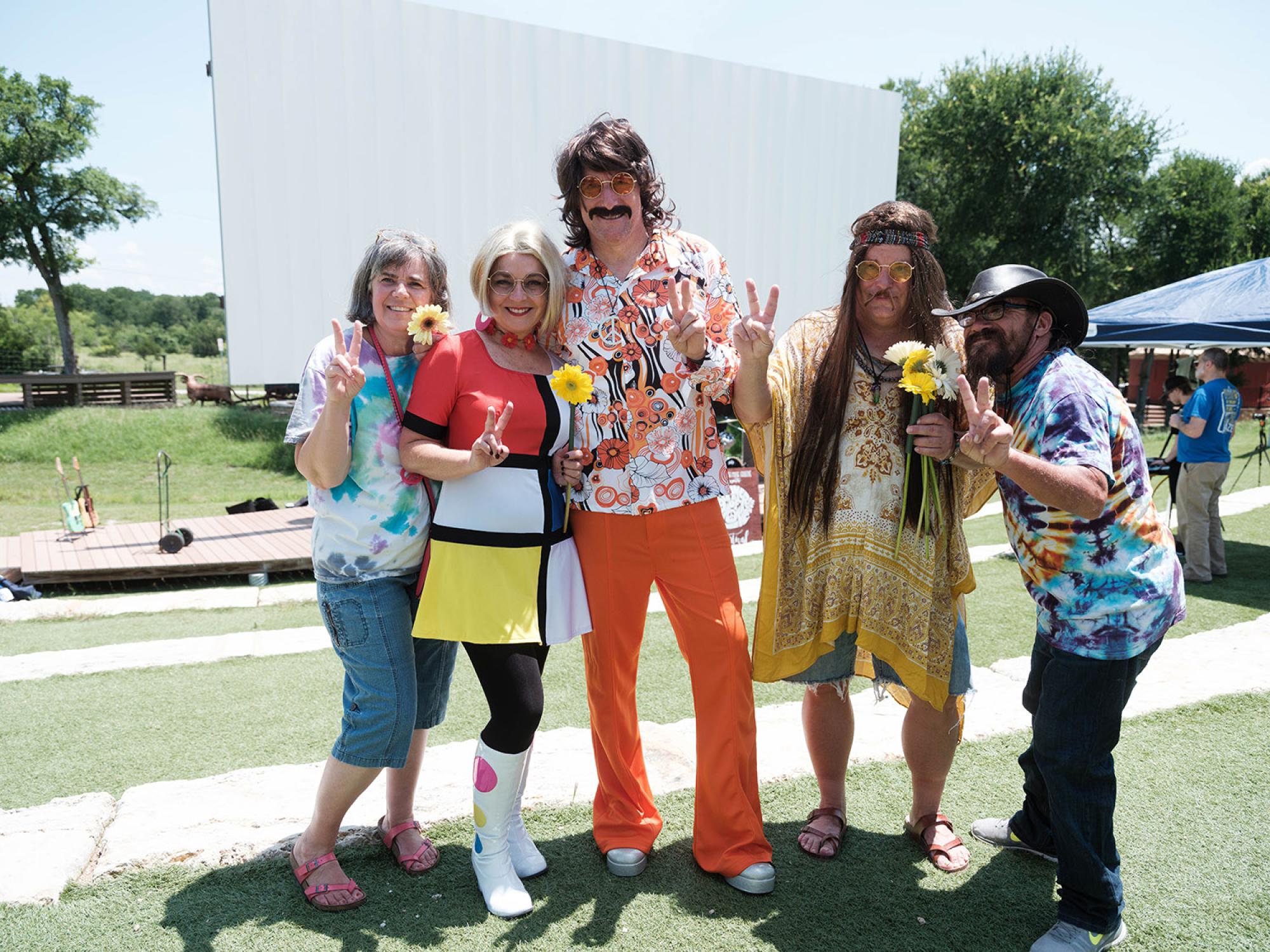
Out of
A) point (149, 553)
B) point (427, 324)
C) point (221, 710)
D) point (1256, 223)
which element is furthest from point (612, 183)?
point (1256, 223)

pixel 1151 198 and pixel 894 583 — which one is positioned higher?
pixel 1151 198

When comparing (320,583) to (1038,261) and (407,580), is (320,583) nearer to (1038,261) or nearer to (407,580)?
(407,580)

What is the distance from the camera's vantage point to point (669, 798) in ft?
9.87

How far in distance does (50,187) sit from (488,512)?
29105 millimetres

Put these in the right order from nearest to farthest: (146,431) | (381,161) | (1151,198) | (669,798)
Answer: (669,798) < (381,161) < (146,431) < (1151,198)

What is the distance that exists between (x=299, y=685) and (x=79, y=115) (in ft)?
91.7

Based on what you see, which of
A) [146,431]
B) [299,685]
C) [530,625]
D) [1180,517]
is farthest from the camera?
[146,431]

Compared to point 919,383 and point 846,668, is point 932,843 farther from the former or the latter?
point 919,383

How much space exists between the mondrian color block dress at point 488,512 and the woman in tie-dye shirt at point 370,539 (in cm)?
9

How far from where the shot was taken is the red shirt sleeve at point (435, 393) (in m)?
2.25

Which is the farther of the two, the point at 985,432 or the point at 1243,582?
the point at 1243,582

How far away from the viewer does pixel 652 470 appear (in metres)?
2.46

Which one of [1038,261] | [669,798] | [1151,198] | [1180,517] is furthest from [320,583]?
[1151,198]

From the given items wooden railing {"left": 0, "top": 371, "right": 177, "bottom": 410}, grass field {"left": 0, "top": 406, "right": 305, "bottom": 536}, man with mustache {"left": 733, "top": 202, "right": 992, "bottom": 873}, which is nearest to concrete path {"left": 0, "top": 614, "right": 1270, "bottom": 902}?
man with mustache {"left": 733, "top": 202, "right": 992, "bottom": 873}
